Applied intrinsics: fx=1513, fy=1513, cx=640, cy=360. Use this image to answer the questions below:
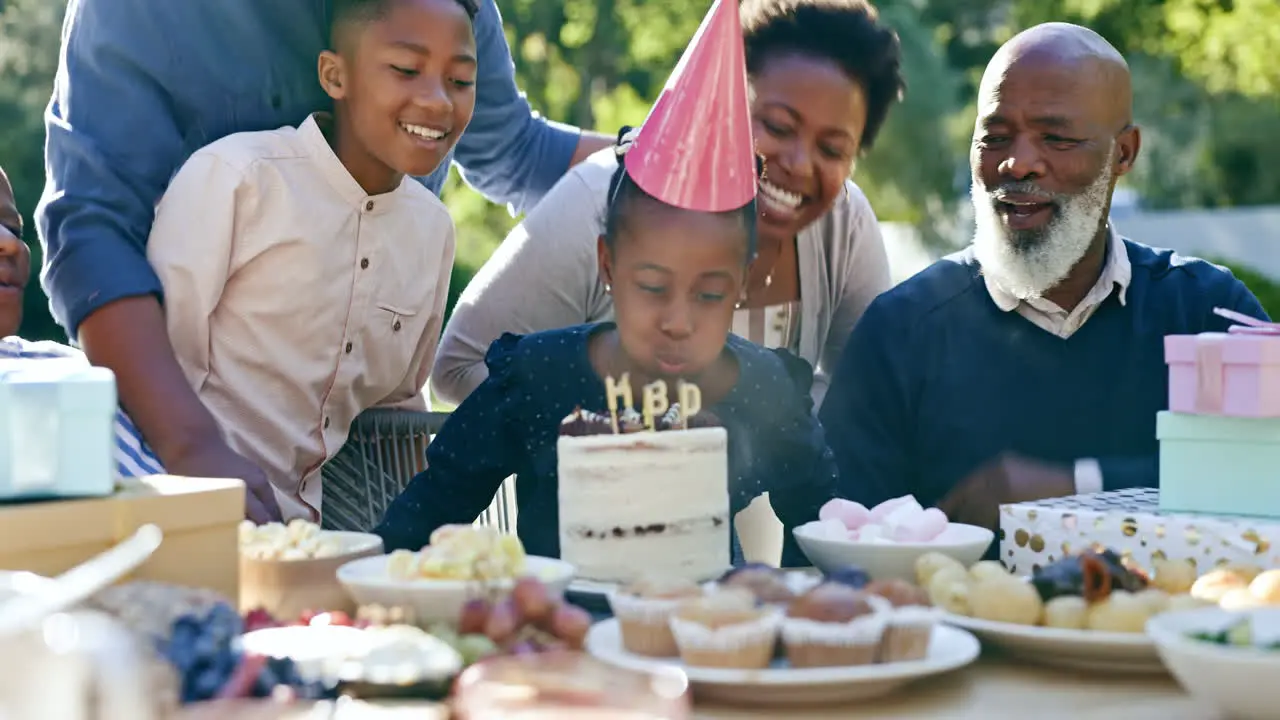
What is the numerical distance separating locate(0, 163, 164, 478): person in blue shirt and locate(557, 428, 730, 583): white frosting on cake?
84cm

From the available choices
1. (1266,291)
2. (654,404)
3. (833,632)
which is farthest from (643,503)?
(1266,291)

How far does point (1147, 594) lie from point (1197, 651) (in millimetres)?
243

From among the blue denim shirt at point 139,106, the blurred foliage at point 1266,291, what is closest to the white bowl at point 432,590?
the blue denim shirt at point 139,106

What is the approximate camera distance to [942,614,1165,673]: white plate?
136 cm

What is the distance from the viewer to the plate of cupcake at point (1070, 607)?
4.51ft

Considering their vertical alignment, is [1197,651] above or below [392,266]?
below

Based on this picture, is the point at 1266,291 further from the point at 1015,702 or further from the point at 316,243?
the point at 1015,702

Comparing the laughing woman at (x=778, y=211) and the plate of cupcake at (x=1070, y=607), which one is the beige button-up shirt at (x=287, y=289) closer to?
the laughing woman at (x=778, y=211)

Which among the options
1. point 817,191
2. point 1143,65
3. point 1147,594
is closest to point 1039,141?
point 817,191

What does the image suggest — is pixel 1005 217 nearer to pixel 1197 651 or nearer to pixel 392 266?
pixel 392 266

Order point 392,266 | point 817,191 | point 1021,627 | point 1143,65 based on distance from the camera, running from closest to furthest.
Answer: point 1021,627 < point 392,266 < point 817,191 < point 1143,65

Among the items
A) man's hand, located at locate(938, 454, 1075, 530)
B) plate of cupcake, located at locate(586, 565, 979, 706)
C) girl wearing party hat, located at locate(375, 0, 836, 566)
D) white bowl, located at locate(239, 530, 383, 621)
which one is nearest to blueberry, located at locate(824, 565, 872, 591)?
plate of cupcake, located at locate(586, 565, 979, 706)

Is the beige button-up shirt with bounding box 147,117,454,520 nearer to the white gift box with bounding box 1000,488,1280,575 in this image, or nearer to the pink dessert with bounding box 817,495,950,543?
the pink dessert with bounding box 817,495,950,543

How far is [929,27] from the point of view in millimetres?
17000
